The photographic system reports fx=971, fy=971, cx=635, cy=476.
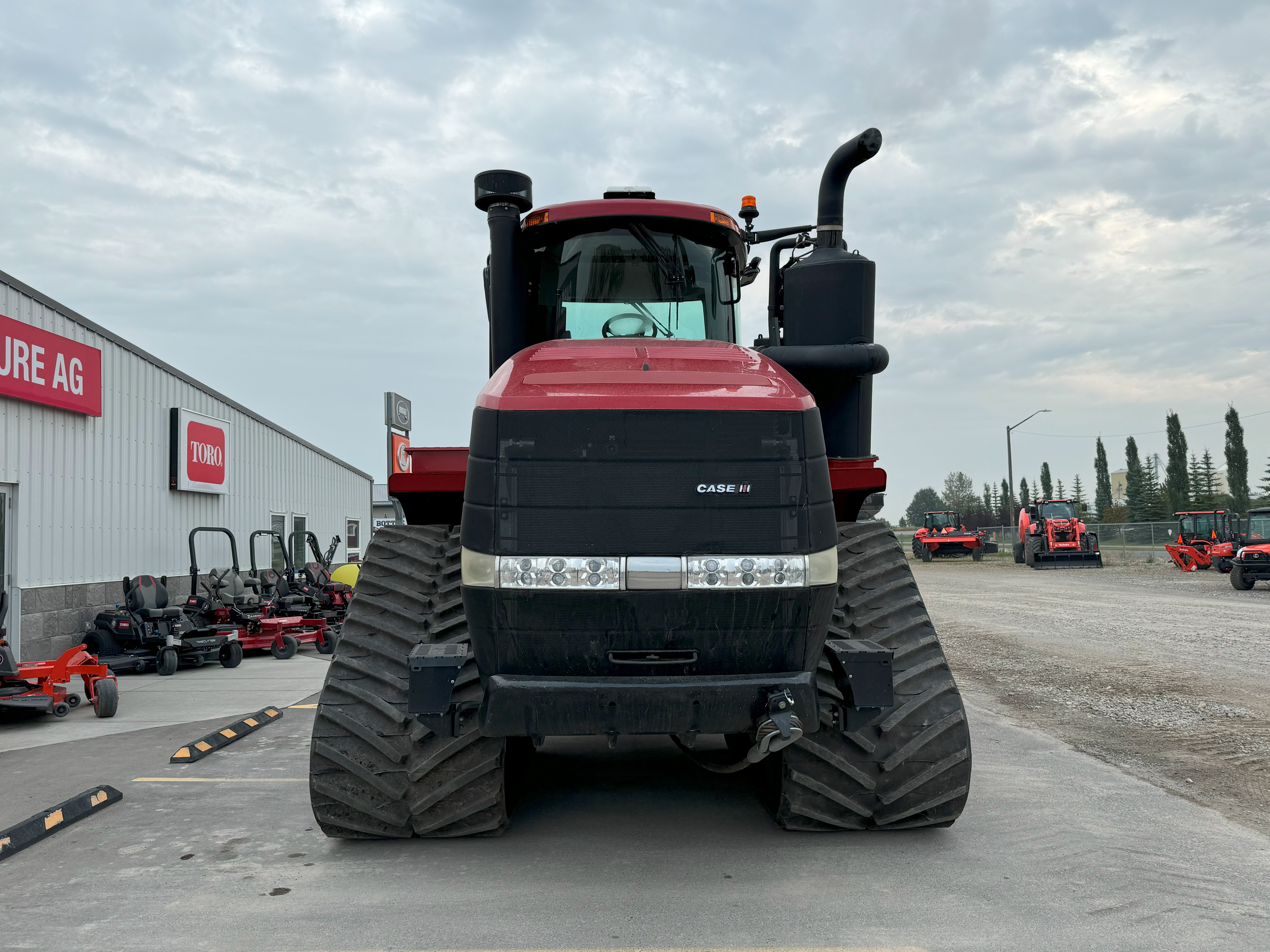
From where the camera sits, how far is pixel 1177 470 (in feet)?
246

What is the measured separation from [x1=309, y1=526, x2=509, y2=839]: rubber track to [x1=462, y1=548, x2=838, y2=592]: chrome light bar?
734mm

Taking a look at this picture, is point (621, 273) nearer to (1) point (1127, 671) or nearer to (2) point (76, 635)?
(1) point (1127, 671)

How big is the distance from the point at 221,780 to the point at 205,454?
11481mm

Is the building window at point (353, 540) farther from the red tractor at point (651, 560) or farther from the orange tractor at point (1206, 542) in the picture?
the orange tractor at point (1206, 542)

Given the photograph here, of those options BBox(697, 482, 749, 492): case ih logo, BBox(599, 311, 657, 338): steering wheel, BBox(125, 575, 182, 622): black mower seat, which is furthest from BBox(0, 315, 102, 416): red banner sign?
BBox(697, 482, 749, 492): case ih logo

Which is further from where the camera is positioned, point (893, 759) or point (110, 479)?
point (110, 479)

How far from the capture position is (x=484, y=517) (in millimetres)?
3650

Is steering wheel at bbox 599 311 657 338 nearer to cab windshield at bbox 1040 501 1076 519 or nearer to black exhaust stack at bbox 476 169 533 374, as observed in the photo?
black exhaust stack at bbox 476 169 533 374

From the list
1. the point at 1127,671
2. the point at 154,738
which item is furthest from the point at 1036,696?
the point at 154,738

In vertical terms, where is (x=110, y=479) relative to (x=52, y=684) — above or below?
above

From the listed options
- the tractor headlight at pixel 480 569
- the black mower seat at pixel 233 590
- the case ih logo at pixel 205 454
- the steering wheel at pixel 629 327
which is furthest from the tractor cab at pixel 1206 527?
the tractor headlight at pixel 480 569

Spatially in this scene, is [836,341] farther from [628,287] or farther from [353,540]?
[353,540]

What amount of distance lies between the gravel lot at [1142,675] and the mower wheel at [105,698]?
7.94 m

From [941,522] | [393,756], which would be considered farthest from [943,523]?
[393,756]
